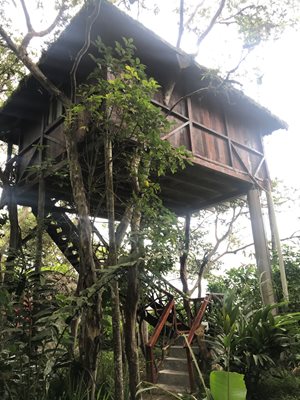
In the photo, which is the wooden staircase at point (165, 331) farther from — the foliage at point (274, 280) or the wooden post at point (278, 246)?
the wooden post at point (278, 246)

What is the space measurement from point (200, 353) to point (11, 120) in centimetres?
694

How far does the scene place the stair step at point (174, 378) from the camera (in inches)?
205

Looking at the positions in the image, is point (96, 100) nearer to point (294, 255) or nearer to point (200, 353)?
point (200, 353)

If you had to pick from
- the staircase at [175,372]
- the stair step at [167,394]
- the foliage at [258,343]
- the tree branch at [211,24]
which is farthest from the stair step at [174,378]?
the tree branch at [211,24]

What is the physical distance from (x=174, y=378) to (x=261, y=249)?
11.5ft

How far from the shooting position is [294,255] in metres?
8.07

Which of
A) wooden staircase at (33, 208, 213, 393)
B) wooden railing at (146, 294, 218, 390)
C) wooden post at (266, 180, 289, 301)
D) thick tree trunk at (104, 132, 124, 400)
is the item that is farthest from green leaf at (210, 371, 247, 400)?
wooden post at (266, 180, 289, 301)

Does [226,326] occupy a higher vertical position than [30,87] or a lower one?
lower

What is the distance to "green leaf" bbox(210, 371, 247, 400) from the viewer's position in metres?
2.30

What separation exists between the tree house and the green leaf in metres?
4.15

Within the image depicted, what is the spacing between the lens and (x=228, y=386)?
91.1 inches

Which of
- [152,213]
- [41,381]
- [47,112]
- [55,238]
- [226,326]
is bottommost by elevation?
[41,381]

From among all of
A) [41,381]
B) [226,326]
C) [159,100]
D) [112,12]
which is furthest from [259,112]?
[41,381]

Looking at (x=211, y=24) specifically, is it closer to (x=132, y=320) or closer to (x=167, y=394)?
(x=132, y=320)
